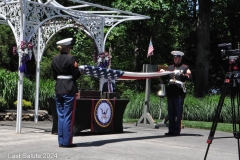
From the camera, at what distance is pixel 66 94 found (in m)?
8.48

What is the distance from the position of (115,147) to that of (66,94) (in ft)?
4.41

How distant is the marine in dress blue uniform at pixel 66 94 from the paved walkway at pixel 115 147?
0.28 meters

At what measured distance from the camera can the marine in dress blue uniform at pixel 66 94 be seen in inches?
333

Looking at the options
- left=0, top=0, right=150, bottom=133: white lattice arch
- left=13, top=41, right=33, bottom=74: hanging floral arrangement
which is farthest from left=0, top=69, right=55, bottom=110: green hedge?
left=13, top=41, right=33, bottom=74: hanging floral arrangement

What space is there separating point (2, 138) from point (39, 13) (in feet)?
12.7

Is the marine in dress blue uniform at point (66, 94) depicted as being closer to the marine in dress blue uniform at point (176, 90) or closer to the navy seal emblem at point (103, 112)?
the navy seal emblem at point (103, 112)

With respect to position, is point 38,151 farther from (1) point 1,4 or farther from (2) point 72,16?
(2) point 72,16

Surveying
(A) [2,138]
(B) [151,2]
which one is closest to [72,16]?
(A) [2,138]

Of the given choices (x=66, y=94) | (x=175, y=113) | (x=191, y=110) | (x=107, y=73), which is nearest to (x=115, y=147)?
(x=66, y=94)

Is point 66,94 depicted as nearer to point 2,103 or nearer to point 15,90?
point 2,103

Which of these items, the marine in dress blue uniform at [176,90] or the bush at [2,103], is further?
the bush at [2,103]

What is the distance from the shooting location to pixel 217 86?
99.1 feet

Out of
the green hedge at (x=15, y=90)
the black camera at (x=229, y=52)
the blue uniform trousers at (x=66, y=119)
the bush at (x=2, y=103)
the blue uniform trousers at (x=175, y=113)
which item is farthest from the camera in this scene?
the green hedge at (x=15, y=90)

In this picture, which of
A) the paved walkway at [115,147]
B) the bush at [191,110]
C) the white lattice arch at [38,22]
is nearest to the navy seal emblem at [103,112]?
the paved walkway at [115,147]
